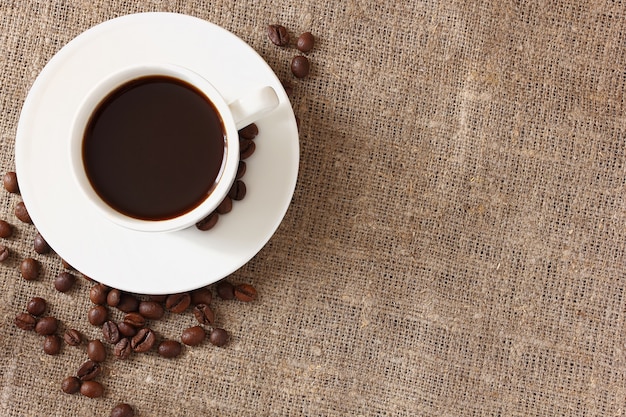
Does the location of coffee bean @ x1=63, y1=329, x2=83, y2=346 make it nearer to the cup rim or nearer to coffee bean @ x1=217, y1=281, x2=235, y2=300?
coffee bean @ x1=217, y1=281, x2=235, y2=300

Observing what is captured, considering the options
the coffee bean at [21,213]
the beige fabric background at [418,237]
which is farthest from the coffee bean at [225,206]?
the coffee bean at [21,213]

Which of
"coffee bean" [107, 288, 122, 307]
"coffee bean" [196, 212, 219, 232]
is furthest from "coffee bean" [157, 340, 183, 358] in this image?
"coffee bean" [196, 212, 219, 232]

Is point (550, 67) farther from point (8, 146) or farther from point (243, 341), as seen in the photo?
point (8, 146)

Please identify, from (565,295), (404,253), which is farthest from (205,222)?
(565,295)

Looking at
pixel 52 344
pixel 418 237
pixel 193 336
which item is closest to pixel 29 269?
pixel 52 344

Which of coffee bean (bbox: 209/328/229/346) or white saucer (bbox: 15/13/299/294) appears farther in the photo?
coffee bean (bbox: 209/328/229/346)

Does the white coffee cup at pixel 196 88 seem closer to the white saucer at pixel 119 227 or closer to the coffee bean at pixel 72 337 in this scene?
the white saucer at pixel 119 227

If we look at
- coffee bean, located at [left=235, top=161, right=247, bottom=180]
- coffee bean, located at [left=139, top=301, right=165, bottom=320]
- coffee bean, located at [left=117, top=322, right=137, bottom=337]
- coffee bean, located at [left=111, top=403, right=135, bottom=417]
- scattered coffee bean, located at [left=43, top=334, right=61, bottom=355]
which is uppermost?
coffee bean, located at [left=235, top=161, right=247, bottom=180]
